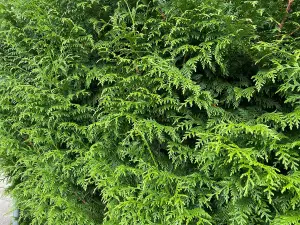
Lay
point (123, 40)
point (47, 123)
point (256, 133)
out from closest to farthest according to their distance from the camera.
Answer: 1. point (256, 133)
2. point (123, 40)
3. point (47, 123)

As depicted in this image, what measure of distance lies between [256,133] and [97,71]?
1100mm

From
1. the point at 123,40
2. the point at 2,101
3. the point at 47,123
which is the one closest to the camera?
the point at 123,40

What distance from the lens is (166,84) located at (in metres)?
1.42

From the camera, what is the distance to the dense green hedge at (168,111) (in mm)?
1234

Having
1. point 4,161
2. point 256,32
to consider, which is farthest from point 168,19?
point 4,161

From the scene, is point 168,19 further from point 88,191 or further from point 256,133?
point 88,191

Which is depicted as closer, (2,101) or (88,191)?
(88,191)

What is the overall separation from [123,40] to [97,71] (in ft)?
0.91

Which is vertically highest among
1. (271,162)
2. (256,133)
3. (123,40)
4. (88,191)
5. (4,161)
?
(123,40)

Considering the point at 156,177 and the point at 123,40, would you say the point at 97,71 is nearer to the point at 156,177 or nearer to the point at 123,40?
the point at 123,40

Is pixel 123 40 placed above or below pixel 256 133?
above

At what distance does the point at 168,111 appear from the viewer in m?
1.52

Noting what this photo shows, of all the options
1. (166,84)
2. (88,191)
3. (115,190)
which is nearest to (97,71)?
(166,84)

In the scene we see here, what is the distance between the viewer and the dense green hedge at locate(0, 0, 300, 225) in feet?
4.05
